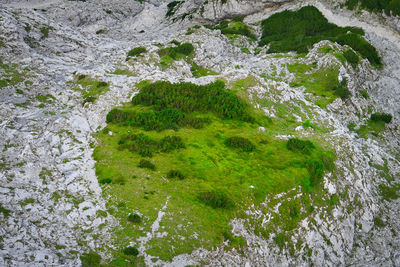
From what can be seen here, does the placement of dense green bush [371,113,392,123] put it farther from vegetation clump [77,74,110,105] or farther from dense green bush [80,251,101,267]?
dense green bush [80,251,101,267]

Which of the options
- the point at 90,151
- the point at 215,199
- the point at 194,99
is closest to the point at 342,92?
the point at 194,99

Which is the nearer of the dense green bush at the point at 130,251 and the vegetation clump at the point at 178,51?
the dense green bush at the point at 130,251

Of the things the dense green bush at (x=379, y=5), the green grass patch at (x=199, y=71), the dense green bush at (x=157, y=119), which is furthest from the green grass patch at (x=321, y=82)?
the dense green bush at (x=379, y=5)

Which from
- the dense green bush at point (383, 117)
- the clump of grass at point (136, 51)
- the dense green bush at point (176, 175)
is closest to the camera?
the dense green bush at point (176, 175)

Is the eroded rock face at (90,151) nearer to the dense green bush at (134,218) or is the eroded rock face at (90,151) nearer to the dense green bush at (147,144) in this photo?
the dense green bush at (134,218)

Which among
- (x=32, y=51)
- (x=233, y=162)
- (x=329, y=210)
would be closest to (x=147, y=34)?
(x=32, y=51)

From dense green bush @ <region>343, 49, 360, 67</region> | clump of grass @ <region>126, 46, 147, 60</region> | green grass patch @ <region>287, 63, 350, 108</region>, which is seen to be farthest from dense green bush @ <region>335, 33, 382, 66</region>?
clump of grass @ <region>126, 46, 147, 60</region>

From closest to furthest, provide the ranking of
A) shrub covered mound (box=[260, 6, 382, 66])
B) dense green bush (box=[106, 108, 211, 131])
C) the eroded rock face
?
the eroded rock face, dense green bush (box=[106, 108, 211, 131]), shrub covered mound (box=[260, 6, 382, 66])
